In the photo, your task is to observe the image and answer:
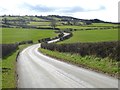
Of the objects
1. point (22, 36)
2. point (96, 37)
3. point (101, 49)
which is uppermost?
point (101, 49)

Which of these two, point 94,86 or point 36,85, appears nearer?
A: point 94,86

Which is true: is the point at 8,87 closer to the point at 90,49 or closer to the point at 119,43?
the point at 119,43

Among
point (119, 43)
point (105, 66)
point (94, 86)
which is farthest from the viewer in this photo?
point (119, 43)

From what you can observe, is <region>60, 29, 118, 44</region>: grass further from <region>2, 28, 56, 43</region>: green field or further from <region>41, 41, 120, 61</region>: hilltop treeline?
<region>41, 41, 120, 61</region>: hilltop treeline

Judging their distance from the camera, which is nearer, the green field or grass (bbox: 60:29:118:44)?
grass (bbox: 60:29:118:44)

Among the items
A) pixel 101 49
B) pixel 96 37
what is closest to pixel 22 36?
pixel 96 37

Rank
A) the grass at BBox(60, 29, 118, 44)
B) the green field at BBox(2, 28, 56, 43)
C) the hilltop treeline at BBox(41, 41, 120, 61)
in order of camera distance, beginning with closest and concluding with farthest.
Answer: the hilltop treeline at BBox(41, 41, 120, 61) → the grass at BBox(60, 29, 118, 44) → the green field at BBox(2, 28, 56, 43)

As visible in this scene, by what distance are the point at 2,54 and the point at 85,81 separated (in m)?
44.9

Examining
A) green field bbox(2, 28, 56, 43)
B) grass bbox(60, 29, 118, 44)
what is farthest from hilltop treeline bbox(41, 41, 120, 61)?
green field bbox(2, 28, 56, 43)

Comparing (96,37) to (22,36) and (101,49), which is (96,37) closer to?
(22,36)

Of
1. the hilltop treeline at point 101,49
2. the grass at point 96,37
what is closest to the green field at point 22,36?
the grass at point 96,37

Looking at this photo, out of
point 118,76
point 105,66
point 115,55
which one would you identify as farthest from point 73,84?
point 115,55

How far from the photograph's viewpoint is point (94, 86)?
19.6m

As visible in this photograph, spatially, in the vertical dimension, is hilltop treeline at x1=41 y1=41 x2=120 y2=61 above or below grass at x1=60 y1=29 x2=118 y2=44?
above
